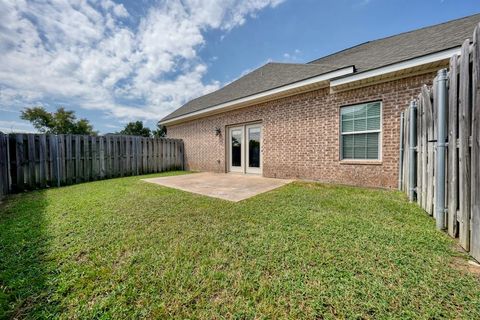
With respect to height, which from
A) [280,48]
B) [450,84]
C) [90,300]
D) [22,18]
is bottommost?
[90,300]

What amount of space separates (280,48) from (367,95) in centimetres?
680

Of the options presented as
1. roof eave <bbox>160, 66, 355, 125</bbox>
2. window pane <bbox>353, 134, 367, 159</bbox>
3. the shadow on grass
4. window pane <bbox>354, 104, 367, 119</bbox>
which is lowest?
the shadow on grass

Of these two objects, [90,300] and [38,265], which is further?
[38,265]

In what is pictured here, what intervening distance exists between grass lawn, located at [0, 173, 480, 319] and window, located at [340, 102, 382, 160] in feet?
7.77

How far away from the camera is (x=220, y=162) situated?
952 cm

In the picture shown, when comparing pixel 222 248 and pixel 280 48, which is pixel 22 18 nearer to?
pixel 222 248

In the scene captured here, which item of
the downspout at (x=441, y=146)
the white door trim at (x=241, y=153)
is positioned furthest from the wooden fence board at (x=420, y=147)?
the white door trim at (x=241, y=153)

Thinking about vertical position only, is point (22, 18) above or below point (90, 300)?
above

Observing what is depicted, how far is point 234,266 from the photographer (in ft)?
6.24

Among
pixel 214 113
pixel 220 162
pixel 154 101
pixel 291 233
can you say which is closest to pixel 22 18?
pixel 214 113

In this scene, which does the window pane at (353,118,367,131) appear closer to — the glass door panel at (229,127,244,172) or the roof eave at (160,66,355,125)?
the roof eave at (160,66,355,125)

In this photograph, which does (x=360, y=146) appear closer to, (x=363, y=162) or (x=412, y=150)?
(x=363, y=162)

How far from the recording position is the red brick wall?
200 inches

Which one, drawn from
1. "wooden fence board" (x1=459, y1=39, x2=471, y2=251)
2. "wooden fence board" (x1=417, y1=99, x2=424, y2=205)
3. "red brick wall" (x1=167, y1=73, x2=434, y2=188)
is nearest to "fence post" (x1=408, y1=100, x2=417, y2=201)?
"wooden fence board" (x1=417, y1=99, x2=424, y2=205)
